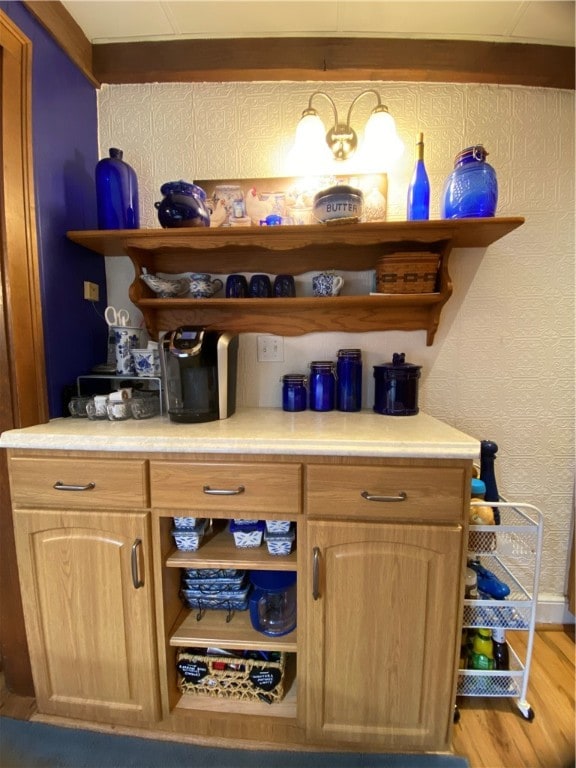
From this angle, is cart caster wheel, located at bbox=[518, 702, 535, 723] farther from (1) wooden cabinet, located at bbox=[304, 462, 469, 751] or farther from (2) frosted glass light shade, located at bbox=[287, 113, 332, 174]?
(2) frosted glass light shade, located at bbox=[287, 113, 332, 174]

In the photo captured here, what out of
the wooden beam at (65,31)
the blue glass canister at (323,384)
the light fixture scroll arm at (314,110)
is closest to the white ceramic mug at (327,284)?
the blue glass canister at (323,384)

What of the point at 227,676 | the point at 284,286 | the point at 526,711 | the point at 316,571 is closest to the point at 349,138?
the point at 284,286

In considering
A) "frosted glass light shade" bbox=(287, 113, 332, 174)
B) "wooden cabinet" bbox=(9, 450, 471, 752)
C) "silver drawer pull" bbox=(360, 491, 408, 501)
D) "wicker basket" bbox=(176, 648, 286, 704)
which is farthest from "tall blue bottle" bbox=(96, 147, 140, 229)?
"wicker basket" bbox=(176, 648, 286, 704)

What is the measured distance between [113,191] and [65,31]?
58 cm

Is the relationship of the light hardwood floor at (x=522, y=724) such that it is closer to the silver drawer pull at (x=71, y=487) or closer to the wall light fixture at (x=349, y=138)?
the silver drawer pull at (x=71, y=487)

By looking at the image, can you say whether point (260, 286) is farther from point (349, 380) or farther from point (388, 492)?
point (388, 492)

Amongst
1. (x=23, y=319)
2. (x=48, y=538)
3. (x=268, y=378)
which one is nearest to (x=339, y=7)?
(x=268, y=378)

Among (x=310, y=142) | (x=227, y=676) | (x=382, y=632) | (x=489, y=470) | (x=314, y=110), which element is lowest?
(x=227, y=676)

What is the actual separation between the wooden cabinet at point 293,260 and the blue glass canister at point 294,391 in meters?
0.21

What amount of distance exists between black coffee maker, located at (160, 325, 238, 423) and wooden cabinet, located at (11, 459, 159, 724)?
249mm

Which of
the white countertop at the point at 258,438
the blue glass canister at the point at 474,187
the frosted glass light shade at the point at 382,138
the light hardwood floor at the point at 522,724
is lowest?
the light hardwood floor at the point at 522,724

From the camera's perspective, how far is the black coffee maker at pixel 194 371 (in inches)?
40.8

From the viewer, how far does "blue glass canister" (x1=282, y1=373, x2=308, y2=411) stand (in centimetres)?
127

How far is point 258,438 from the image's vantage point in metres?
0.89
